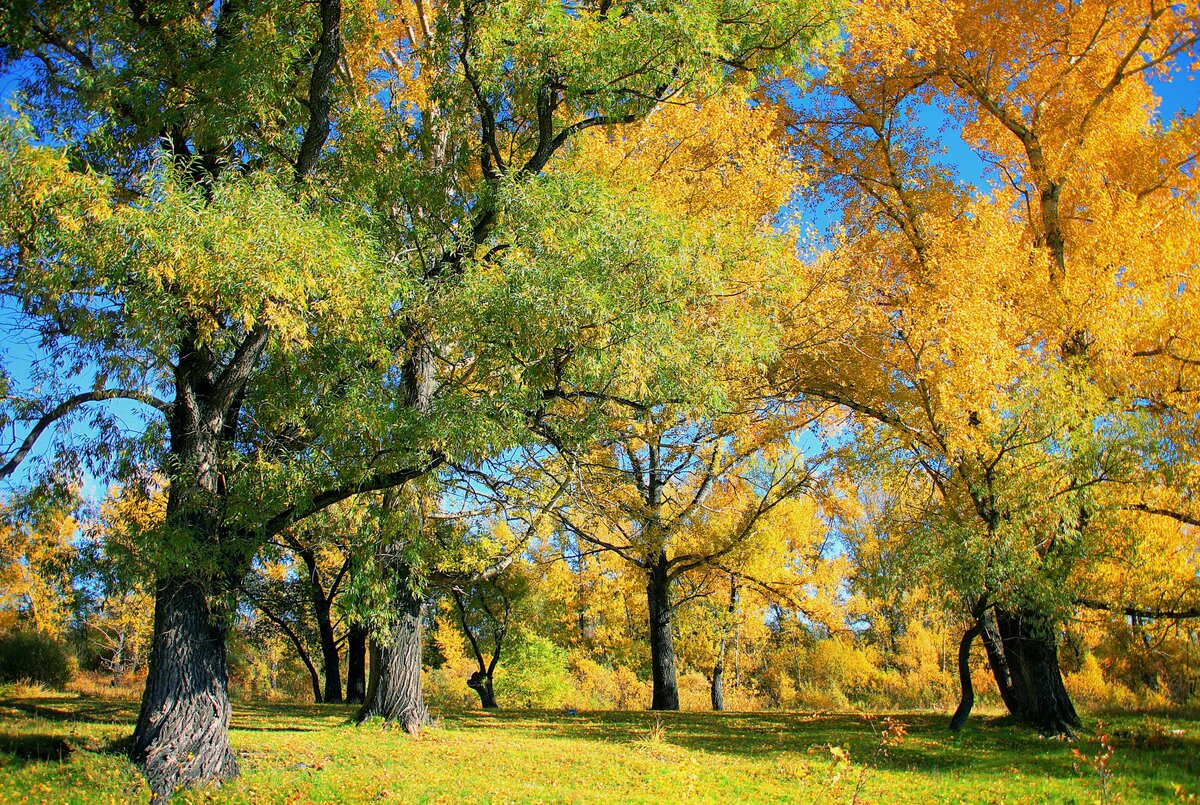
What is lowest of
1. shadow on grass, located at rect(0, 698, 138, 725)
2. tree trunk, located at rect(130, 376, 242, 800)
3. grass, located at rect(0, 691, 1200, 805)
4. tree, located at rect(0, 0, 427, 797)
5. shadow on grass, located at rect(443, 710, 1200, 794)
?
shadow on grass, located at rect(443, 710, 1200, 794)

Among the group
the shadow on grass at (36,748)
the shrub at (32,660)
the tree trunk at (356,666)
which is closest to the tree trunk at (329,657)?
the tree trunk at (356,666)

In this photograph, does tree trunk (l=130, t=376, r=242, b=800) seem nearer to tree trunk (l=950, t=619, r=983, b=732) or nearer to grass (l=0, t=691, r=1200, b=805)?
grass (l=0, t=691, r=1200, b=805)

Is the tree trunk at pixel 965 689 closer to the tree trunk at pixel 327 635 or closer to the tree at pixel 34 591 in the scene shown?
the tree trunk at pixel 327 635

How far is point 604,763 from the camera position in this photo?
336 inches

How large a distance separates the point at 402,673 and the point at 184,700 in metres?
4.03

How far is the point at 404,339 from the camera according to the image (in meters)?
8.34

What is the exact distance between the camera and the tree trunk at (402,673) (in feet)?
35.3

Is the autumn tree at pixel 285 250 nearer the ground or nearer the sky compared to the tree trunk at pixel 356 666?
nearer the sky

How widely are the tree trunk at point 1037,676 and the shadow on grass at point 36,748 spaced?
11.3 meters

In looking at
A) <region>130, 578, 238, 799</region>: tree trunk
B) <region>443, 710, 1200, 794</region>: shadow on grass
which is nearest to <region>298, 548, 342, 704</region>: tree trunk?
<region>443, 710, 1200, 794</region>: shadow on grass

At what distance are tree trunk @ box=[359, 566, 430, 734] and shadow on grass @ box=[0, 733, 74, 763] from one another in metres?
3.93

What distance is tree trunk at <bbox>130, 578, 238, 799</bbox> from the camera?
703 centimetres

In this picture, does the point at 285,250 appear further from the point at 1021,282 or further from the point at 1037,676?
the point at 1037,676

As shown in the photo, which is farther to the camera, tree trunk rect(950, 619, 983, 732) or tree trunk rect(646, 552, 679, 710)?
tree trunk rect(646, 552, 679, 710)
